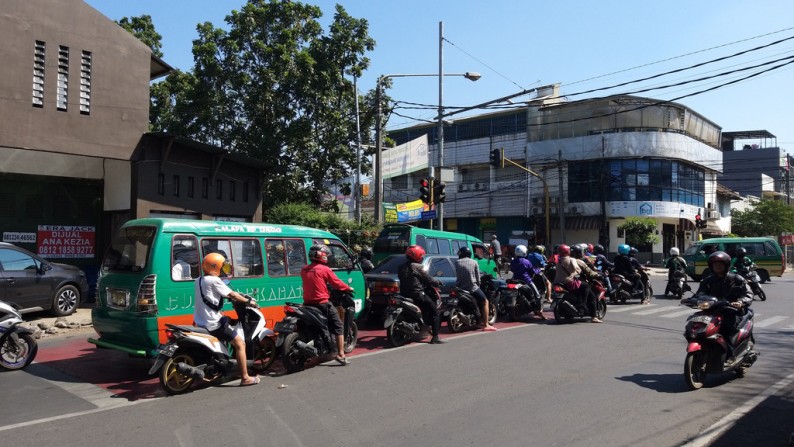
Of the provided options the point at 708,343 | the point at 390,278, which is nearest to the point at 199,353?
the point at 390,278

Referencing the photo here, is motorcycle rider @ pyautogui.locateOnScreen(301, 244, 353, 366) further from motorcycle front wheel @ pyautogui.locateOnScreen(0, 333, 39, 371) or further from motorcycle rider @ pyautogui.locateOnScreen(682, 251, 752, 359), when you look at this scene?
motorcycle rider @ pyautogui.locateOnScreen(682, 251, 752, 359)

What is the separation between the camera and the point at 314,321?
7.77 meters

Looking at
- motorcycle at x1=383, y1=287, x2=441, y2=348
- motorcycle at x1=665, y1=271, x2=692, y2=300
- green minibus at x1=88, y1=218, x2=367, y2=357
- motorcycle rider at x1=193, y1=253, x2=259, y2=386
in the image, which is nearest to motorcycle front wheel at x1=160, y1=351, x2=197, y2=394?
motorcycle rider at x1=193, y1=253, x2=259, y2=386

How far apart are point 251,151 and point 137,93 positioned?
7840 mm

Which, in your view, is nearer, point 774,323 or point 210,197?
point 774,323

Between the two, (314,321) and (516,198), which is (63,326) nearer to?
(314,321)

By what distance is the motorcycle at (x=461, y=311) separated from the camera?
1096 cm

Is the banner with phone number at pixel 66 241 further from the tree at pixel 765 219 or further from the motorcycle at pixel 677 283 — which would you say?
the tree at pixel 765 219

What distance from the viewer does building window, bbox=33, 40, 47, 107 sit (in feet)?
44.5

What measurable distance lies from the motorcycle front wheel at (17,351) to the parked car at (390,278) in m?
5.28

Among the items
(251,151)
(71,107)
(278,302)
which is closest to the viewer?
(278,302)

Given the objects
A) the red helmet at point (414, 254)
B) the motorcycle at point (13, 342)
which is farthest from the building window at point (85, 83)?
the red helmet at point (414, 254)

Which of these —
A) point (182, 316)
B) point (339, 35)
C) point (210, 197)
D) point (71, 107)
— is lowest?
point (182, 316)

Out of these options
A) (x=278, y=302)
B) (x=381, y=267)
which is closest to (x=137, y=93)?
(x=381, y=267)
